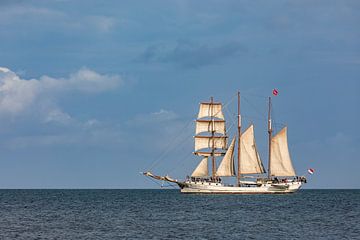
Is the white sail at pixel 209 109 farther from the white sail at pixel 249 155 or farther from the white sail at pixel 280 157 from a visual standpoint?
the white sail at pixel 280 157

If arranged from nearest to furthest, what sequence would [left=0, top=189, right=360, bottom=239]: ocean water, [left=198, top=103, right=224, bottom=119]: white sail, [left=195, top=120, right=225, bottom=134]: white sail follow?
1. [left=0, top=189, right=360, bottom=239]: ocean water
2. [left=195, top=120, right=225, bottom=134]: white sail
3. [left=198, top=103, right=224, bottom=119]: white sail

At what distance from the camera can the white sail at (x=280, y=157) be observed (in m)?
157

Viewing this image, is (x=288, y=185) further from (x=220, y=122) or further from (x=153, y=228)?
(x=153, y=228)

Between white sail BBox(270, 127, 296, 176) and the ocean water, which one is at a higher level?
white sail BBox(270, 127, 296, 176)

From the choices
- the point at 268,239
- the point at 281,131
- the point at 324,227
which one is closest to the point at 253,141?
the point at 281,131

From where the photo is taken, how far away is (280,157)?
15775 centimetres

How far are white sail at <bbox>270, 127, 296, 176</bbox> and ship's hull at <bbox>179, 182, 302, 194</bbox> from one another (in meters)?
3.11

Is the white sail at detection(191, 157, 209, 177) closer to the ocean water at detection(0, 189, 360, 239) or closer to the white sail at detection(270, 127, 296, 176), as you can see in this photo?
the white sail at detection(270, 127, 296, 176)

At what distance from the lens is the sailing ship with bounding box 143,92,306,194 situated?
503ft

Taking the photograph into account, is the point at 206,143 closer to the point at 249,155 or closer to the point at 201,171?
the point at 201,171

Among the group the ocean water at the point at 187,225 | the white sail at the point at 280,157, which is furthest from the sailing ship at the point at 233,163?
the ocean water at the point at 187,225

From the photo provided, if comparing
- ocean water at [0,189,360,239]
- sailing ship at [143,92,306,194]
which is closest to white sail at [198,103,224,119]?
sailing ship at [143,92,306,194]

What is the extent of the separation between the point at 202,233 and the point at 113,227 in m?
10.8

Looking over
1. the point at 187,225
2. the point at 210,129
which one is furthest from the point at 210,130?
the point at 187,225
